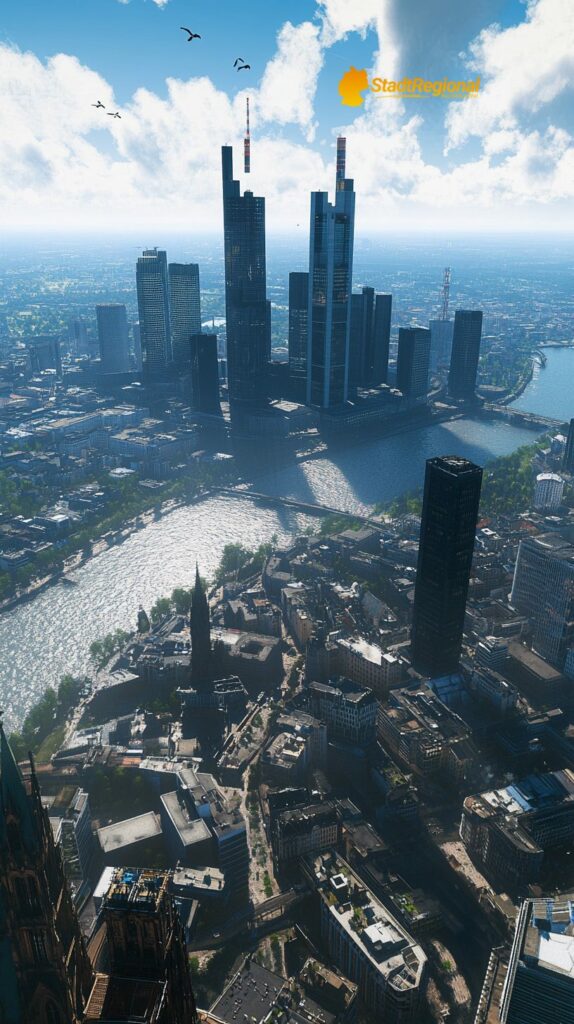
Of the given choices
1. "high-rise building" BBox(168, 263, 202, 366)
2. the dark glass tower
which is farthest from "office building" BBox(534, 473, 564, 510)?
"high-rise building" BBox(168, 263, 202, 366)

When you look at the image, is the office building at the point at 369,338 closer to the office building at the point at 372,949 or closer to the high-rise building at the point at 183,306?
the high-rise building at the point at 183,306

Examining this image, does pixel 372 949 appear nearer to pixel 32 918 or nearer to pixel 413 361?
pixel 32 918

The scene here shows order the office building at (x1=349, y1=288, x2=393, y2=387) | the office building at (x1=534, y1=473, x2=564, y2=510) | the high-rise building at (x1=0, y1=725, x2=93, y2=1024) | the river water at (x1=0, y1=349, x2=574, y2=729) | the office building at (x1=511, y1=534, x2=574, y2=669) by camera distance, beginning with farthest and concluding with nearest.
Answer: the office building at (x1=349, y1=288, x2=393, y2=387)
the office building at (x1=534, y1=473, x2=564, y2=510)
the river water at (x1=0, y1=349, x2=574, y2=729)
the office building at (x1=511, y1=534, x2=574, y2=669)
the high-rise building at (x1=0, y1=725, x2=93, y2=1024)

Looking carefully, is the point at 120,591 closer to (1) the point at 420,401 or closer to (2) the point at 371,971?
(2) the point at 371,971

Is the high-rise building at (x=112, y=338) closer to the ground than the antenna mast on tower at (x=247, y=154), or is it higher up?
closer to the ground

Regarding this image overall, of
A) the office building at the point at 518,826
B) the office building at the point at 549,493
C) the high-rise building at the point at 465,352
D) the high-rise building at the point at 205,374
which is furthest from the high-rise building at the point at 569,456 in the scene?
the office building at the point at 518,826

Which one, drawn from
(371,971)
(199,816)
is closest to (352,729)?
(199,816)

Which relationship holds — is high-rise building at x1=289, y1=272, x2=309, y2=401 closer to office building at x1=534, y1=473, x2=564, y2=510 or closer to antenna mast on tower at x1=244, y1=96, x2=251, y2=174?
antenna mast on tower at x1=244, y1=96, x2=251, y2=174
